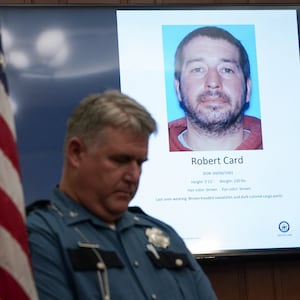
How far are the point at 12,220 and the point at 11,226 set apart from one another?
0.04ft

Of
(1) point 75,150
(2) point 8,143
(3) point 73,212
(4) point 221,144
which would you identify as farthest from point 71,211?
(4) point 221,144

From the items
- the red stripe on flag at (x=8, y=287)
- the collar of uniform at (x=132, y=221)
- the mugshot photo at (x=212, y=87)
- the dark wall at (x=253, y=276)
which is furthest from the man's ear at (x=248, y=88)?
the red stripe on flag at (x=8, y=287)

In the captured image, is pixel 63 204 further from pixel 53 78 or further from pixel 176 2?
pixel 176 2

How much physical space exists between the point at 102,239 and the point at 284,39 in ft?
6.69

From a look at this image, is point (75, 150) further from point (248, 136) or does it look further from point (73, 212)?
point (248, 136)

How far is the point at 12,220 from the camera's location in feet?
4.96

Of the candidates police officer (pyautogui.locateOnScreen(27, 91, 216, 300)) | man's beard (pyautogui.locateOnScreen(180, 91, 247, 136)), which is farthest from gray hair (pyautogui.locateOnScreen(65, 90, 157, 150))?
man's beard (pyautogui.locateOnScreen(180, 91, 247, 136))

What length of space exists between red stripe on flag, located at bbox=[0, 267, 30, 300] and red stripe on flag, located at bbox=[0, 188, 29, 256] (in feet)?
0.22

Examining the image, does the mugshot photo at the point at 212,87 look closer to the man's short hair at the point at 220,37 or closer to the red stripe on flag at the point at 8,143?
the man's short hair at the point at 220,37

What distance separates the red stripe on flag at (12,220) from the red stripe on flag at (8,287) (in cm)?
7

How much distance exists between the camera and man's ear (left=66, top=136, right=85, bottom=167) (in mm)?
1899

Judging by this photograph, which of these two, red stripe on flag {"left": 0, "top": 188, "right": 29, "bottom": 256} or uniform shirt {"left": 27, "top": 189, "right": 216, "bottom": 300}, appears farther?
uniform shirt {"left": 27, "top": 189, "right": 216, "bottom": 300}

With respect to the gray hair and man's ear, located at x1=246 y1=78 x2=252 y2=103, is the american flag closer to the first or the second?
the gray hair

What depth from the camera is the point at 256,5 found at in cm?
364
